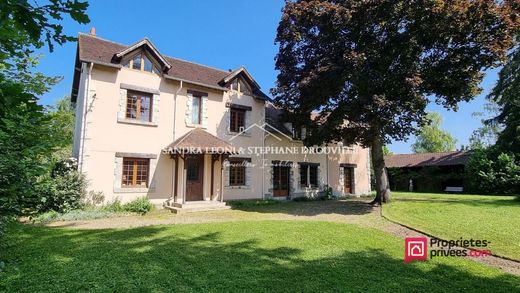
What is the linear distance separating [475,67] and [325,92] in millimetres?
6659

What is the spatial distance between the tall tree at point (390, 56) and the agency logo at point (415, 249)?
6223 millimetres

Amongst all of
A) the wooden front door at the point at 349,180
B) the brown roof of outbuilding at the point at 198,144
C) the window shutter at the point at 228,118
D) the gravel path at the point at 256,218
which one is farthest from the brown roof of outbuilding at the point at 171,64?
the wooden front door at the point at 349,180

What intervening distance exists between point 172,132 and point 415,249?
11.6 metres

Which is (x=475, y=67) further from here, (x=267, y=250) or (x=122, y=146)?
(x=122, y=146)

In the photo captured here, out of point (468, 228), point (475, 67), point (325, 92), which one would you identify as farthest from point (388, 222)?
point (475, 67)

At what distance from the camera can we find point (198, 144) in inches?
553

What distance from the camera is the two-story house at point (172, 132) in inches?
512

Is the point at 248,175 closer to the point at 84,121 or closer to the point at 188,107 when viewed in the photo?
the point at 188,107

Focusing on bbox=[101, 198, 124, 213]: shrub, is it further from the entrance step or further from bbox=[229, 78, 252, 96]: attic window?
bbox=[229, 78, 252, 96]: attic window

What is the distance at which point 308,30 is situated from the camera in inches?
592

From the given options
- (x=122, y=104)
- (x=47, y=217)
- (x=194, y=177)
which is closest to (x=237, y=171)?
(x=194, y=177)

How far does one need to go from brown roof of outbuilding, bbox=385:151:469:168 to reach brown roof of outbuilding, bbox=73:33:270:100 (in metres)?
22.5

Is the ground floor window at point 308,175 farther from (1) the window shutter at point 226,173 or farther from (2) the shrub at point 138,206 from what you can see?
(2) the shrub at point 138,206

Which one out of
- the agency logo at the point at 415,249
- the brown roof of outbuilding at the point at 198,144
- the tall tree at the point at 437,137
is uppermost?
the tall tree at the point at 437,137
